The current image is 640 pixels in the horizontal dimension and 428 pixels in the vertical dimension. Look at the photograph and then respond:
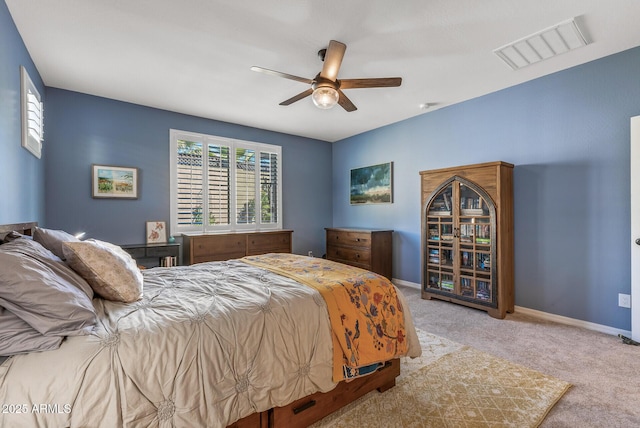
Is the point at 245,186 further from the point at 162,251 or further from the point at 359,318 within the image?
the point at 359,318

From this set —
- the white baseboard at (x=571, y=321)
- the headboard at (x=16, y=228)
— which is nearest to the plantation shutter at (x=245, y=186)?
the headboard at (x=16, y=228)

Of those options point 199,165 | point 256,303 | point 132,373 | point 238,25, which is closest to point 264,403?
point 256,303

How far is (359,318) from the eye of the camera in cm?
180

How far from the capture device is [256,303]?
1.56 m

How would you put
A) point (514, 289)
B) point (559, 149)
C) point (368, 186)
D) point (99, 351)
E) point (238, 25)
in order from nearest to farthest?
point (99, 351) → point (238, 25) → point (559, 149) → point (514, 289) → point (368, 186)

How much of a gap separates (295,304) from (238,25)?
7.18 ft

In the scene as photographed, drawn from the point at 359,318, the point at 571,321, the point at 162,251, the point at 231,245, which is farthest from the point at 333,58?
the point at 571,321

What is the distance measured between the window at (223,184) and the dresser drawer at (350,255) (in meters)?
1.10

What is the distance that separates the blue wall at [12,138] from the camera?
83.0 inches

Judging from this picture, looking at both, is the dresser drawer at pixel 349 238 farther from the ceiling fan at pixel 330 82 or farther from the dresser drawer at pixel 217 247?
the ceiling fan at pixel 330 82

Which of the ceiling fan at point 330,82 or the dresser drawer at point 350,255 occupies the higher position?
the ceiling fan at point 330,82

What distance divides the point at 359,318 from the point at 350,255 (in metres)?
3.27

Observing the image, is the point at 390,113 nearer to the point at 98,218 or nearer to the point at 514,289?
the point at 514,289

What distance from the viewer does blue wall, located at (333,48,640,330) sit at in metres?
2.87
